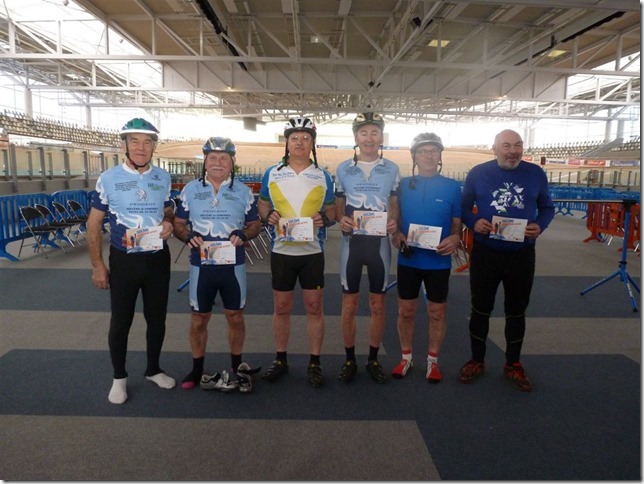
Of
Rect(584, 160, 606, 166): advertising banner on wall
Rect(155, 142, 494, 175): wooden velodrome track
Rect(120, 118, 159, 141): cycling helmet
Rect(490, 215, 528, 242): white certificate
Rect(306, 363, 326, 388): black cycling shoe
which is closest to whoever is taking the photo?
Rect(120, 118, 159, 141): cycling helmet

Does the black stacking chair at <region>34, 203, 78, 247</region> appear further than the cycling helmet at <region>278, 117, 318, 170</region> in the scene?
Yes

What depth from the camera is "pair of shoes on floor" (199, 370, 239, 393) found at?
9.95ft

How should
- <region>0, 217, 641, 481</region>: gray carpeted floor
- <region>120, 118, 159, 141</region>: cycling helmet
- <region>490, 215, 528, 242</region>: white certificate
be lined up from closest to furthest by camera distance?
<region>0, 217, 641, 481</region>: gray carpeted floor, <region>120, 118, 159, 141</region>: cycling helmet, <region>490, 215, 528, 242</region>: white certificate

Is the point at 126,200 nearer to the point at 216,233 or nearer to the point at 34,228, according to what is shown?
the point at 216,233

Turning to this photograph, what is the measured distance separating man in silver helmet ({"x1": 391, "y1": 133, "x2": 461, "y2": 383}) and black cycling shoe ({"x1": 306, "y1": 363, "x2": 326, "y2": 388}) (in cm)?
76

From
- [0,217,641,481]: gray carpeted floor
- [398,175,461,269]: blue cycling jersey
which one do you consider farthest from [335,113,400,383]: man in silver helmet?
[0,217,641,481]: gray carpeted floor

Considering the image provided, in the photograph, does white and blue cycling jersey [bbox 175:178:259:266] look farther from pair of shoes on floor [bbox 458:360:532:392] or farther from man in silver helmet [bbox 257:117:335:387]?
pair of shoes on floor [bbox 458:360:532:392]

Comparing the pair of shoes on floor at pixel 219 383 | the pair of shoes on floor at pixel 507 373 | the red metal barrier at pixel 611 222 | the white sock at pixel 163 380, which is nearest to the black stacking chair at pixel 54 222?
the white sock at pixel 163 380

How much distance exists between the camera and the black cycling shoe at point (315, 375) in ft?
10.3

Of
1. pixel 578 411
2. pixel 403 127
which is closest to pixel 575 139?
pixel 403 127

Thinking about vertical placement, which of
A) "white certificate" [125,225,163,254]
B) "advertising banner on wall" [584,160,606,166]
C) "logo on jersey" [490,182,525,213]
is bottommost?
"white certificate" [125,225,163,254]

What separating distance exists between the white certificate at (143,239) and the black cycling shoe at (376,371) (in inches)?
69.8

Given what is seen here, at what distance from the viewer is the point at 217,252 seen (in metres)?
2.90

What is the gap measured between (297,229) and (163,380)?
146 centimetres
